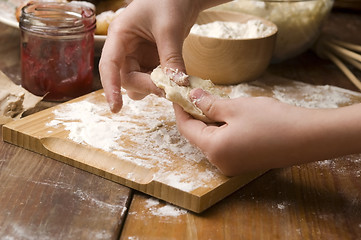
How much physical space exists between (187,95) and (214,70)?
1.24 feet

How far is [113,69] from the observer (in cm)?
103

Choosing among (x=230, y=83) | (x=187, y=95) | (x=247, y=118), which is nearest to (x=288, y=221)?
(x=247, y=118)

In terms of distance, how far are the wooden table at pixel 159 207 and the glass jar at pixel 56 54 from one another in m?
0.23

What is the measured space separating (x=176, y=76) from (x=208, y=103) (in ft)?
0.34

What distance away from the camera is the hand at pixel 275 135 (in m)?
0.84

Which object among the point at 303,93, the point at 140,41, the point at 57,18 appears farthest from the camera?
the point at 303,93

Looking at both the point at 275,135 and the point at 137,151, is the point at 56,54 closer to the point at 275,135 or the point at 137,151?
the point at 137,151

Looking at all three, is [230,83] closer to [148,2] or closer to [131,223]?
[148,2]

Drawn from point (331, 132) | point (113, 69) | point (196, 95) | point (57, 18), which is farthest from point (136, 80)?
point (331, 132)

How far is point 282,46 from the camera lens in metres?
1.52

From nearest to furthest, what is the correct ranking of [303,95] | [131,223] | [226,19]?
[131,223] < [303,95] < [226,19]

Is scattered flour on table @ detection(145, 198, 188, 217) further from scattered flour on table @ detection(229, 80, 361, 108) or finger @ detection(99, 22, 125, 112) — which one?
scattered flour on table @ detection(229, 80, 361, 108)

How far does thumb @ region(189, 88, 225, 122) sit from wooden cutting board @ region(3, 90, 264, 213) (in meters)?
0.09

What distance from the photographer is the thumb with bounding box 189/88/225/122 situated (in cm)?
90
